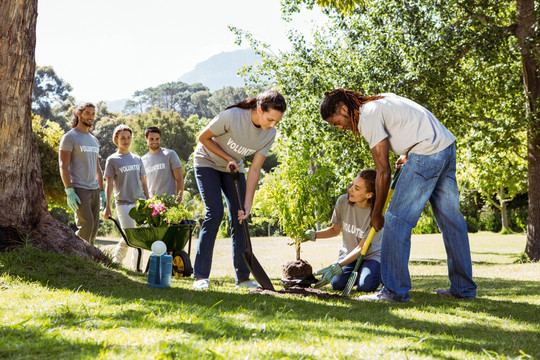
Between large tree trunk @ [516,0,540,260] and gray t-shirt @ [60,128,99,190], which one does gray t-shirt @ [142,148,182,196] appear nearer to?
gray t-shirt @ [60,128,99,190]

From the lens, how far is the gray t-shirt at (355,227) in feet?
17.4

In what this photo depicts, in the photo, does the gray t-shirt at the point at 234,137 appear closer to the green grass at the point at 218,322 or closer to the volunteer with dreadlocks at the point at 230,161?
the volunteer with dreadlocks at the point at 230,161

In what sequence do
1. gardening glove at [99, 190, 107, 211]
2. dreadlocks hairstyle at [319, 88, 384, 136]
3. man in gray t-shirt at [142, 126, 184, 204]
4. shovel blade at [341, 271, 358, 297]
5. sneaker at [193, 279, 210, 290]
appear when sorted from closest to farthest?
1. dreadlocks hairstyle at [319, 88, 384, 136]
2. sneaker at [193, 279, 210, 290]
3. shovel blade at [341, 271, 358, 297]
4. gardening glove at [99, 190, 107, 211]
5. man in gray t-shirt at [142, 126, 184, 204]

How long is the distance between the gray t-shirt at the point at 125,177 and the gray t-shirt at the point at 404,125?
12.7ft

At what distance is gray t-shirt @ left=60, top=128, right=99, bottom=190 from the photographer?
6.39 metres

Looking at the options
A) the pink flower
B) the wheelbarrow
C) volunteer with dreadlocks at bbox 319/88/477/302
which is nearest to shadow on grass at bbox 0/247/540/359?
volunteer with dreadlocks at bbox 319/88/477/302

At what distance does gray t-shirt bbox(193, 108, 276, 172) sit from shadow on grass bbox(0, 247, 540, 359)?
1.14 m

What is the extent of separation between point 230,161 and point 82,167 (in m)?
2.43

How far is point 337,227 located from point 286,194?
6.95m

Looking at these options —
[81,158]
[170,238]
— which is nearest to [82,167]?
[81,158]

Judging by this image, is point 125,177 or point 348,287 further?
point 125,177

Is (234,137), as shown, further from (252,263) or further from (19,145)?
(19,145)

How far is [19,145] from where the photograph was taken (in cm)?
491

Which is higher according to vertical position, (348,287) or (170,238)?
(170,238)
